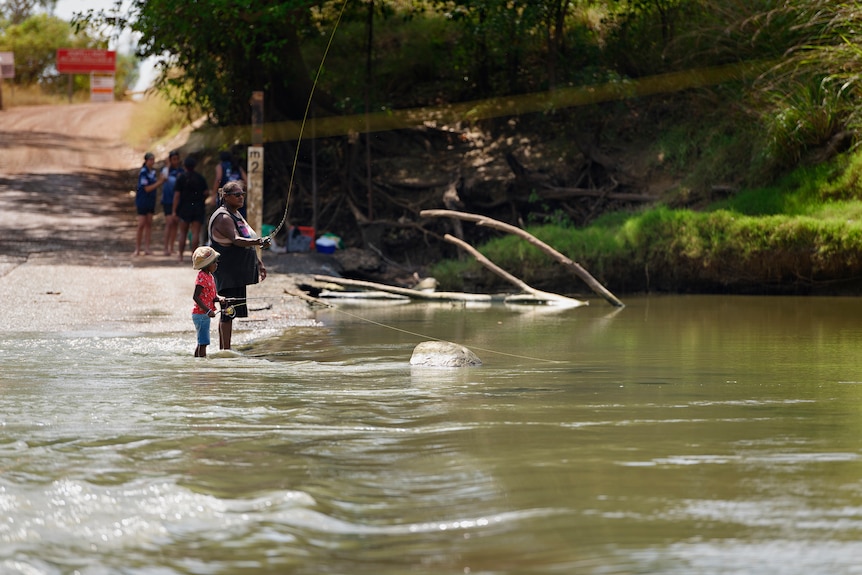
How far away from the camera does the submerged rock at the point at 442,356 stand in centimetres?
934

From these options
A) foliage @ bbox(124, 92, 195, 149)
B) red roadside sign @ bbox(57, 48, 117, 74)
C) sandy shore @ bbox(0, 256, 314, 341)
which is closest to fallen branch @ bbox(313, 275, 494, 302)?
sandy shore @ bbox(0, 256, 314, 341)

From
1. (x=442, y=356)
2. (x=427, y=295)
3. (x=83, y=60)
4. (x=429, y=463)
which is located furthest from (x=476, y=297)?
(x=83, y=60)

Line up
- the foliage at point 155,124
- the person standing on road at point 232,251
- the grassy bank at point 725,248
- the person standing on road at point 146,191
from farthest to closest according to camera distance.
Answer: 1. the foliage at point 155,124
2. the person standing on road at point 146,191
3. the grassy bank at point 725,248
4. the person standing on road at point 232,251

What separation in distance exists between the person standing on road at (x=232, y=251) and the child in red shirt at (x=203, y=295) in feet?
1.27

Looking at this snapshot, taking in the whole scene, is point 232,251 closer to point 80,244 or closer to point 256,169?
point 256,169

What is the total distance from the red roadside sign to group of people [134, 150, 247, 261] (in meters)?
29.6

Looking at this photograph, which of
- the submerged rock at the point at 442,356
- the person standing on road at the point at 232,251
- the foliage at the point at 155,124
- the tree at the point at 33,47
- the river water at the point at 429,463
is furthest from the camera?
the tree at the point at 33,47

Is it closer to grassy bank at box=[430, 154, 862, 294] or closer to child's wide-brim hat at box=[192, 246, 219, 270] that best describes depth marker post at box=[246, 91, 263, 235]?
grassy bank at box=[430, 154, 862, 294]

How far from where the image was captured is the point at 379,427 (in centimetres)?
673

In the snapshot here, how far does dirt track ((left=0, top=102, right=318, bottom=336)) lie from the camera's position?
13.1 metres

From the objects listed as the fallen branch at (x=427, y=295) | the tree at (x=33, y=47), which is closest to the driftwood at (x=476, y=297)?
the fallen branch at (x=427, y=295)

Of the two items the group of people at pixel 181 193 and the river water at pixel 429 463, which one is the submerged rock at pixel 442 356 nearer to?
the river water at pixel 429 463

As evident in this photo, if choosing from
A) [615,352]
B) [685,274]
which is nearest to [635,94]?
[685,274]

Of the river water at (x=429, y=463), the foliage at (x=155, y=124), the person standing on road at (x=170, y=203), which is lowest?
the river water at (x=429, y=463)
